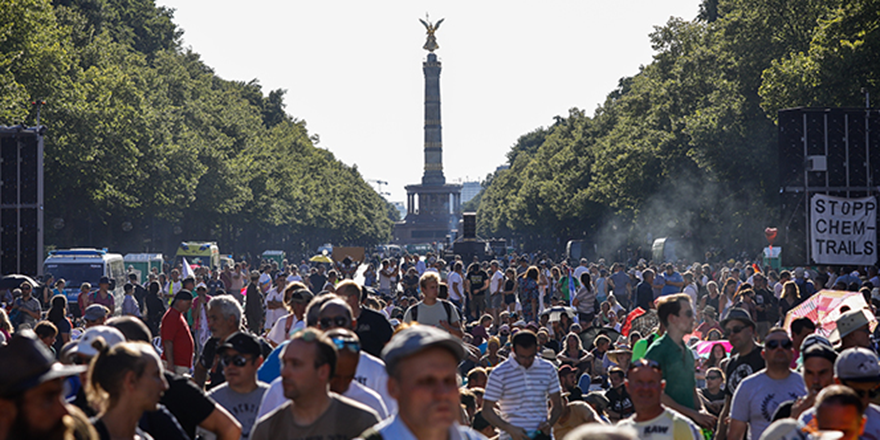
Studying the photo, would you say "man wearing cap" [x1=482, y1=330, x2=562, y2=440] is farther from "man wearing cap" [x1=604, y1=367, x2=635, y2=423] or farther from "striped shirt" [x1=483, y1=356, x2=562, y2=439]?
"man wearing cap" [x1=604, y1=367, x2=635, y2=423]

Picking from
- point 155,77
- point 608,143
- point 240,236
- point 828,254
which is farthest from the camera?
point 240,236

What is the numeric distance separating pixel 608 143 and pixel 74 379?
55678 millimetres

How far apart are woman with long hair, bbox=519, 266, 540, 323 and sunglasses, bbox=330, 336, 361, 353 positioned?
1914 centimetres

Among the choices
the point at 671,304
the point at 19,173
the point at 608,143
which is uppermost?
the point at 608,143

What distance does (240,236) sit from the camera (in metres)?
84.8

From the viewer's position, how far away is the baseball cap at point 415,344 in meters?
3.71

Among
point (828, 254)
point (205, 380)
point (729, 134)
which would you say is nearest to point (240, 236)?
point (729, 134)

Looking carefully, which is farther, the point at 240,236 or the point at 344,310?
the point at 240,236

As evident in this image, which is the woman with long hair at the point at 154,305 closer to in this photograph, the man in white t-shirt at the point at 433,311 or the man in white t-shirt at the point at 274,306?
the man in white t-shirt at the point at 274,306

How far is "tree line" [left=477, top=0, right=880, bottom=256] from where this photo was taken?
93.9ft

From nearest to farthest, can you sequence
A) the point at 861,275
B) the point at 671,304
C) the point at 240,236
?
the point at 671,304
the point at 861,275
the point at 240,236

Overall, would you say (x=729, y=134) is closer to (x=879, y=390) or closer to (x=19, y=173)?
(x=19, y=173)

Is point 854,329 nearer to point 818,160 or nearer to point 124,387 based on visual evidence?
point 124,387

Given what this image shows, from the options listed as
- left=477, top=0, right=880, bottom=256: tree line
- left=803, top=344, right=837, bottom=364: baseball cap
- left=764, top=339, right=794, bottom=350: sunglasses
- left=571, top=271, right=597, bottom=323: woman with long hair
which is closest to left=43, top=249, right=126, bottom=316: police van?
left=571, top=271, right=597, bottom=323: woman with long hair
